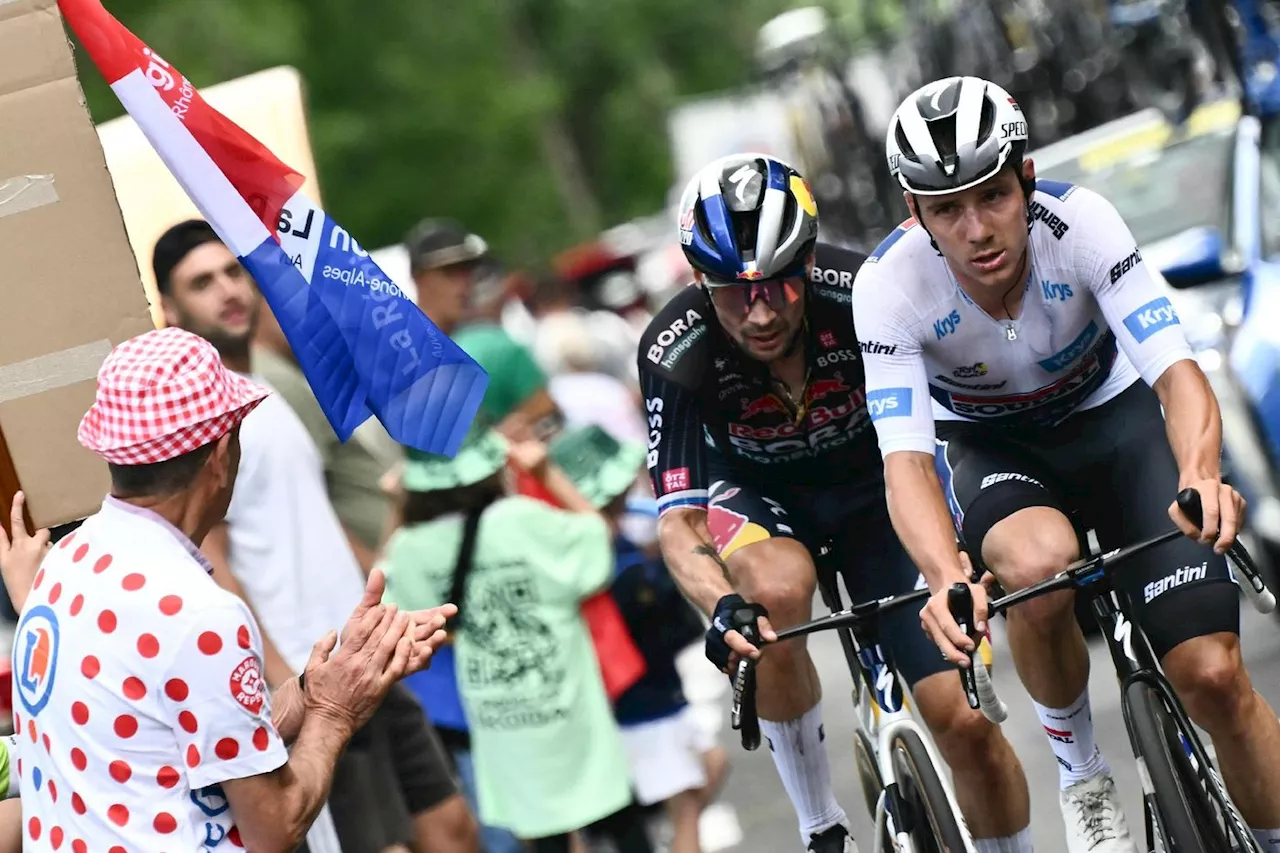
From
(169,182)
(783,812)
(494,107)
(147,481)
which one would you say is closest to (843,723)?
(783,812)

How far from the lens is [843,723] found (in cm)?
1085

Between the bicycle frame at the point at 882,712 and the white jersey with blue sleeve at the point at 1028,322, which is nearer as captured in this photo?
the white jersey with blue sleeve at the point at 1028,322

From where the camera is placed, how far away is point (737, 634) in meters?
5.24

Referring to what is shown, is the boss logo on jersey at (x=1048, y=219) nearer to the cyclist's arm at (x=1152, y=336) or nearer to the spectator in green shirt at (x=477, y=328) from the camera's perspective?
the cyclist's arm at (x=1152, y=336)

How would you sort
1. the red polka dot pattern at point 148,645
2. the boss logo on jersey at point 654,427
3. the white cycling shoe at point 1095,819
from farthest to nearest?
the boss logo on jersey at point 654,427, the white cycling shoe at point 1095,819, the red polka dot pattern at point 148,645

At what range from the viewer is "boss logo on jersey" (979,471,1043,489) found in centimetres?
565

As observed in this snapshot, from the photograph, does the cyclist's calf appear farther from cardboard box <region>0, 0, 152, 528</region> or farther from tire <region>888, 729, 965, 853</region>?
cardboard box <region>0, 0, 152, 528</region>

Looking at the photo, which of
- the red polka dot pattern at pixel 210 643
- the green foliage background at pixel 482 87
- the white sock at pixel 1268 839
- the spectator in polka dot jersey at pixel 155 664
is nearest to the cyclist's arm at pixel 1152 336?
the white sock at pixel 1268 839

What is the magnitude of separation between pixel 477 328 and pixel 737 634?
12.4 ft

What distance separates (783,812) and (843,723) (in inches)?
56.2

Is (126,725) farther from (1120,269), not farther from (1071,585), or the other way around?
(1120,269)

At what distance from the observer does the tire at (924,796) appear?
212 inches

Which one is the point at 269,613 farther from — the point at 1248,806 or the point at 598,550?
the point at 1248,806

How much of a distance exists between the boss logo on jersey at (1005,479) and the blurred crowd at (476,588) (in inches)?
75.2
